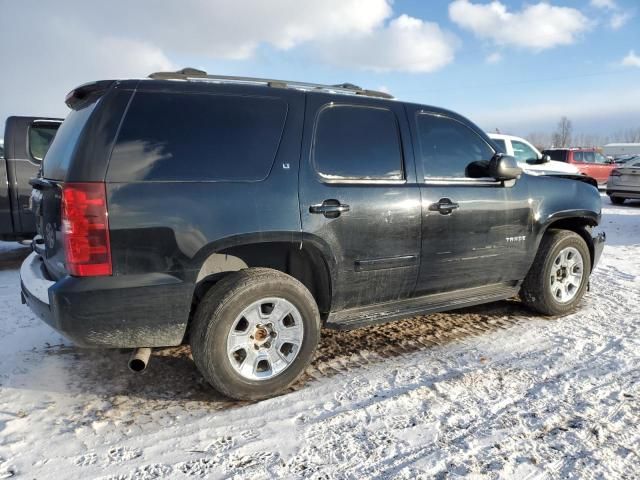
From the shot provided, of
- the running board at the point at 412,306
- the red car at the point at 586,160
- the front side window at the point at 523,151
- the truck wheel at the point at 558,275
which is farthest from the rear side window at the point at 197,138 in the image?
the red car at the point at 586,160

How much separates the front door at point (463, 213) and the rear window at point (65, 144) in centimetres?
224

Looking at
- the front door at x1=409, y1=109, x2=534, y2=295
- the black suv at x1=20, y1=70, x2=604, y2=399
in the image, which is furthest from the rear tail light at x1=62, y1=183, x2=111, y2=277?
the front door at x1=409, y1=109, x2=534, y2=295

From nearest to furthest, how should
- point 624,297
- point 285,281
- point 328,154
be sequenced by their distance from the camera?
point 285,281 < point 328,154 < point 624,297

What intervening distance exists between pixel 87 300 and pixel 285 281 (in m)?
1.10

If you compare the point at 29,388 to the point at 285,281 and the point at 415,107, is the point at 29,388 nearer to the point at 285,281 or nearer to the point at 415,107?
the point at 285,281

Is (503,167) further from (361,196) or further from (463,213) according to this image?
(361,196)

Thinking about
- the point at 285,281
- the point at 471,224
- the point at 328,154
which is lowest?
the point at 285,281

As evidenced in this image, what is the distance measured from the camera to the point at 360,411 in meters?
2.82

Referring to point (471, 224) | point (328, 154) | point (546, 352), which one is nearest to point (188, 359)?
point (328, 154)

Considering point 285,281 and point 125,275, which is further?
point 285,281

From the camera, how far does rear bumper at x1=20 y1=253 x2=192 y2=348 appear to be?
8.31 feet

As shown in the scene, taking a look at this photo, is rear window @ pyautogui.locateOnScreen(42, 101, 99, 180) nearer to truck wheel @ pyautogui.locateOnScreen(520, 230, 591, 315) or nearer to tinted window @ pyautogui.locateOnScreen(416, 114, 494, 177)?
tinted window @ pyautogui.locateOnScreen(416, 114, 494, 177)

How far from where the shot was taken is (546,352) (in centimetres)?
366

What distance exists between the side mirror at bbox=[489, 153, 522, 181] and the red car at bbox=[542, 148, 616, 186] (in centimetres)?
1649
